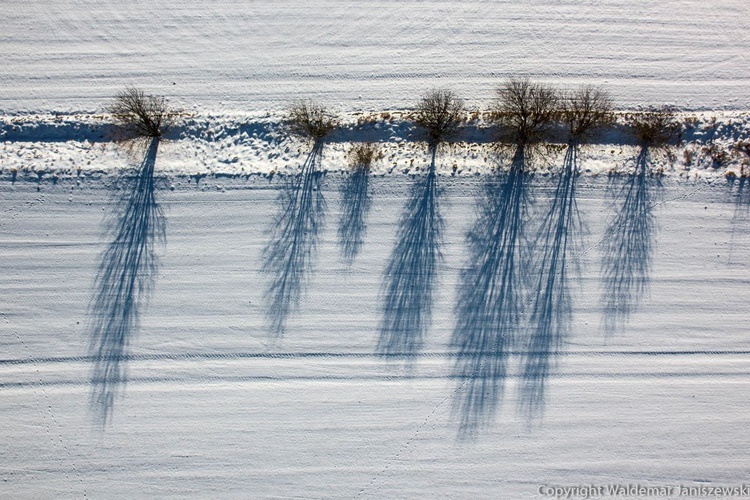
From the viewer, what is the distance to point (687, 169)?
8.79m

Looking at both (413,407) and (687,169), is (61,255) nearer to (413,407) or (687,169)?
(413,407)

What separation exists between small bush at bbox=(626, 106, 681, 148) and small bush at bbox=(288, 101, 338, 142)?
526cm

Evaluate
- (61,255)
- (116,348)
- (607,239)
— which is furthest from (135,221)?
(607,239)

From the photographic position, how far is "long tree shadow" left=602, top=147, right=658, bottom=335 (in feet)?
28.0

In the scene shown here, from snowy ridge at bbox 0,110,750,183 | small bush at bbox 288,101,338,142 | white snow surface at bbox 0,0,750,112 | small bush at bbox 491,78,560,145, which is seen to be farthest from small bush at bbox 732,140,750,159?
small bush at bbox 288,101,338,142

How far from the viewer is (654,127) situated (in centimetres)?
884

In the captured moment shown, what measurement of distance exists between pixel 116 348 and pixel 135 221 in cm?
216

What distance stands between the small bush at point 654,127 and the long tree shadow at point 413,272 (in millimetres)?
3572

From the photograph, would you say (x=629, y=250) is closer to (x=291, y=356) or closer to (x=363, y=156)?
(x=363, y=156)

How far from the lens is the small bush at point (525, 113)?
873cm

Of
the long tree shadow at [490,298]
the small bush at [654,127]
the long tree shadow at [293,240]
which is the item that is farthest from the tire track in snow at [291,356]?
the small bush at [654,127]

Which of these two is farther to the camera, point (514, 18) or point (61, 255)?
point (514, 18)

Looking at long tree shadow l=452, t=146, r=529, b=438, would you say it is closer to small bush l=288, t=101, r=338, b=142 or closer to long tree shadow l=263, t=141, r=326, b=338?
long tree shadow l=263, t=141, r=326, b=338

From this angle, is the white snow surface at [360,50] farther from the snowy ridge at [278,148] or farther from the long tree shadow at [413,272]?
the long tree shadow at [413,272]
